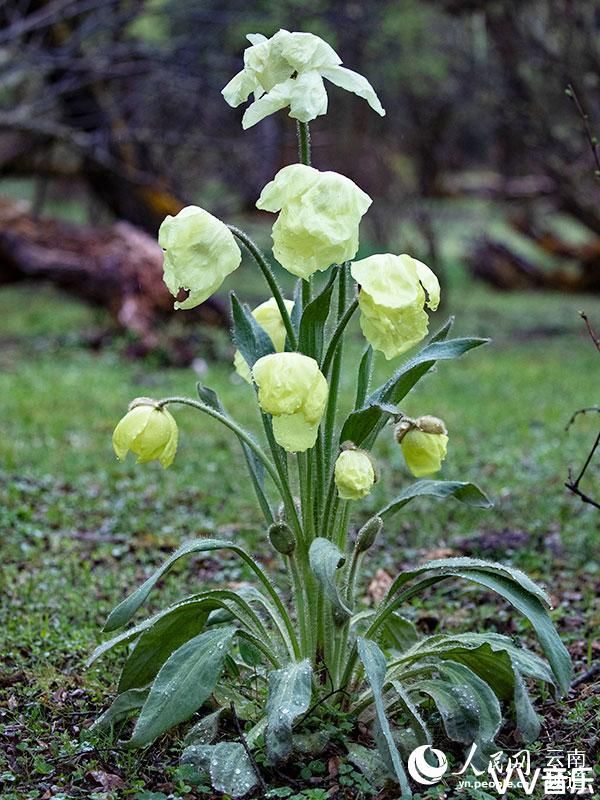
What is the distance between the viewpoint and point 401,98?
39.9 ft

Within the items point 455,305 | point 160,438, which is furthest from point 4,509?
point 455,305

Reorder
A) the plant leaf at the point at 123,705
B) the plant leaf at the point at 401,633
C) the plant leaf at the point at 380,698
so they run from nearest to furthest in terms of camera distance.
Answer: the plant leaf at the point at 380,698 → the plant leaf at the point at 123,705 → the plant leaf at the point at 401,633

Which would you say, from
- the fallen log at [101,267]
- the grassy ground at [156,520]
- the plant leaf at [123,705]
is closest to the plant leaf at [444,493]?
the grassy ground at [156,520]

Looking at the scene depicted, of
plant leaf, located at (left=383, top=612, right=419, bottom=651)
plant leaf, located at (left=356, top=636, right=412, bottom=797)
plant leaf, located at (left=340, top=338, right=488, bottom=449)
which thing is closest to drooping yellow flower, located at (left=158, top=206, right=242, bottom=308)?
plant leaf, located at (left=340, top=338, right=488, bottom=449)

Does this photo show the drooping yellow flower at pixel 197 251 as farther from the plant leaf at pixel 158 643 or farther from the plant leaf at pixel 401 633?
the plant leaf at pixel 401 633

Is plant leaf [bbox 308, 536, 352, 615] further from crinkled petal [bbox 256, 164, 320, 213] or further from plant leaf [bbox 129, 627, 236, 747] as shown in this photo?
crinkled petal [bbox 256, 164, 320, 213]

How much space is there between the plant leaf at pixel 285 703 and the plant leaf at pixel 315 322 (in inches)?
25.0

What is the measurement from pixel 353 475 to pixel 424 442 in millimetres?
220

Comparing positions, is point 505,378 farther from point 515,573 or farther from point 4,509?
point 515,573

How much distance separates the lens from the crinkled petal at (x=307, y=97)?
2020mm

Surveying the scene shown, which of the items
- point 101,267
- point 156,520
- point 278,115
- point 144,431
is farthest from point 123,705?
point 278,115

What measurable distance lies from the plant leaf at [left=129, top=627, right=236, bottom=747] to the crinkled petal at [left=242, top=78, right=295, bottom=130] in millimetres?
1058

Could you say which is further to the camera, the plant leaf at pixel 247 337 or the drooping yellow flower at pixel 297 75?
the plant leaf at pixel 247 337

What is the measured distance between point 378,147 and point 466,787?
35.2ft
